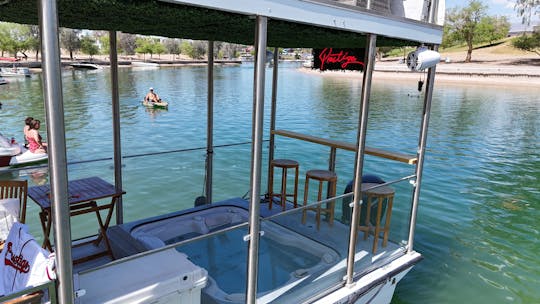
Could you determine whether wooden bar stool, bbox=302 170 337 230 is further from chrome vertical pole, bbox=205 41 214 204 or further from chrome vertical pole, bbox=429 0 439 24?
chrome vertical pole, bbox=429 0 439 24

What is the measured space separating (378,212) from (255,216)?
1.94m

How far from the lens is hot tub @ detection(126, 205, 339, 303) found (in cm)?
343

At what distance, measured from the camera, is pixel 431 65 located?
4090 millimetres

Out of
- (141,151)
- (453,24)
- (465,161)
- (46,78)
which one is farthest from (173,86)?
(453,24)

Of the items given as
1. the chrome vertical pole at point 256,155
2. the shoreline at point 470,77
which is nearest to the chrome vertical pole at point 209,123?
the chrome vertical pole at point 256,155

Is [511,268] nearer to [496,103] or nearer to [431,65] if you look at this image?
[431,65]

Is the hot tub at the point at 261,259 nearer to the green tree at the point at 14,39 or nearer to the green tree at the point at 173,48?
the green tree at the point at 14,39

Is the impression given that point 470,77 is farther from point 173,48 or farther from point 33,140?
point 173,48

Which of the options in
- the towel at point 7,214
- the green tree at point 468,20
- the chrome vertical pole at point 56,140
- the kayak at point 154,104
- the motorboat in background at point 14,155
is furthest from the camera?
the green tree at point 468,20

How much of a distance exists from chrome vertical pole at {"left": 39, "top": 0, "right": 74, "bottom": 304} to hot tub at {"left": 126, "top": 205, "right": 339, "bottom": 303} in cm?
93

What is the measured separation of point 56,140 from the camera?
6.61 feet

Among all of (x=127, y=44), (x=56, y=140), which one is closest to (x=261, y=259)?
(x=56, y=140)

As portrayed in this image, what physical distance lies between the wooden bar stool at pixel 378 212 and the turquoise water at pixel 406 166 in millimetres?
129

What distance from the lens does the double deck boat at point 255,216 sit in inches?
96.3
